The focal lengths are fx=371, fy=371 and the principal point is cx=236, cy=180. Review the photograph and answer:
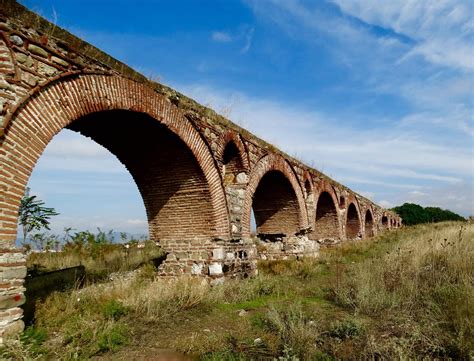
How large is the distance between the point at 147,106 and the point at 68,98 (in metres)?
1.57

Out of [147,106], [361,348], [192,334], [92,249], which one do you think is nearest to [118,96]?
[147,106]

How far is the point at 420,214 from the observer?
154 ft

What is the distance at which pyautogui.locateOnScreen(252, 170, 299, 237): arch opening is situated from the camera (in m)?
12.2

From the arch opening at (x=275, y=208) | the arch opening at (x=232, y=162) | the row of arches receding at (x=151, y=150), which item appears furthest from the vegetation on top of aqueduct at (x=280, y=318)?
the arch opening at (x=275, y=208)

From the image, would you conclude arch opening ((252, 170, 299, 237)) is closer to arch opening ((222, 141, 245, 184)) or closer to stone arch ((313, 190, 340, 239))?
arch opening ((222, 141, 245, 184))

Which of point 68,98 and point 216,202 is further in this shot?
point 216,202

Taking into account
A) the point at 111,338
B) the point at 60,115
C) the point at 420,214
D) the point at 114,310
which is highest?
the point at 420,214

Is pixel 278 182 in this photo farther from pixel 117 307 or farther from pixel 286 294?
pixel 117 307

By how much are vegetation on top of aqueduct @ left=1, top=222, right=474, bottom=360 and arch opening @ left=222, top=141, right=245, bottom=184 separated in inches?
109

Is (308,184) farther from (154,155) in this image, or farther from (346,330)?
(346,330)

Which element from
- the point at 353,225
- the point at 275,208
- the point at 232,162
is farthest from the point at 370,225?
the point at 232,162

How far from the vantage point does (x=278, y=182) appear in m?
12.0

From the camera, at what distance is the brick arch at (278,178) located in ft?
29.7

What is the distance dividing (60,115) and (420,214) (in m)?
49.3
